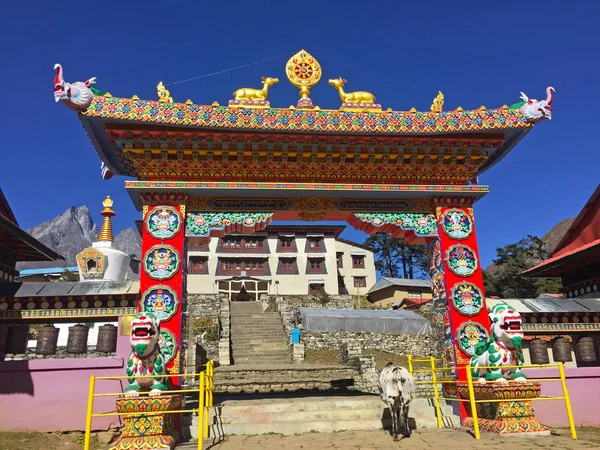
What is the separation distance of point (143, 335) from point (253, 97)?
565 cm

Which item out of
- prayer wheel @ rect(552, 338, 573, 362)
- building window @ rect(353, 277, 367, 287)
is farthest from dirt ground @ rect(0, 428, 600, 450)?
building window @ rect(353, 277, 367, 287)

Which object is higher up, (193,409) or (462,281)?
(462,281)

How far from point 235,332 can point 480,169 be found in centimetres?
2238

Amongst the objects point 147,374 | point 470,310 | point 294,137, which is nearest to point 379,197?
point 294,137

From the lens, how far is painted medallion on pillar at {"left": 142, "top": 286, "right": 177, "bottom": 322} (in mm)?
9312

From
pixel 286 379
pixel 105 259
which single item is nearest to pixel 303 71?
pixel 105 259

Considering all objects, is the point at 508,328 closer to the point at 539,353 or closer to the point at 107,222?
the point at 539,353

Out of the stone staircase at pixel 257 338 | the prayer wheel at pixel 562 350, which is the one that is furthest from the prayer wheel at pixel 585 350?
the stone staircase at pixel 257 338

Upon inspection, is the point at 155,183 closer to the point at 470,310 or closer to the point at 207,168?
the point at 207,168

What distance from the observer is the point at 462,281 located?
10.2 m

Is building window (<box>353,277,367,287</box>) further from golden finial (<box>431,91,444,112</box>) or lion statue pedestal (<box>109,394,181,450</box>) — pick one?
lion statue pedestal (<box>109,394,181,450</box>)

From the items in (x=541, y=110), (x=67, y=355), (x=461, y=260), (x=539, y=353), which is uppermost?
(x=541, y=110)

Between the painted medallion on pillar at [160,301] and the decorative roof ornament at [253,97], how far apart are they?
4.15 meters

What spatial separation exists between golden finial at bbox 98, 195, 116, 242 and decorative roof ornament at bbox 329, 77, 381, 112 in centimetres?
1412
